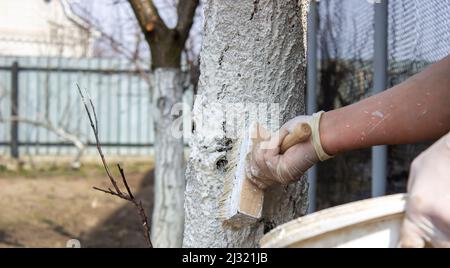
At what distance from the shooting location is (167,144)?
14.9ft

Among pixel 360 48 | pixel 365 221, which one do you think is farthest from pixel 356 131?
pixel 360 48

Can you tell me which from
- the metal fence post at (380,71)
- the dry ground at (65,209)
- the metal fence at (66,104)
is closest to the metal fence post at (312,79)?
the metal fence post at (380,71)

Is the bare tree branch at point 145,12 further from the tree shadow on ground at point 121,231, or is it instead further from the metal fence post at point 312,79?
the tree shadow on ground at point 121,231

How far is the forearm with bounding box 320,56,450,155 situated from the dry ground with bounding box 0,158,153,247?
4842mm

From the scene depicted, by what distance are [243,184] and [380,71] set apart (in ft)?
6.00

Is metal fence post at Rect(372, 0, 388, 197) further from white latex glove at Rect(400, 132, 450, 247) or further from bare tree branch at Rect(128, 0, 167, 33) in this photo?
white latex glove at Rect(400, 132, 450, 247)

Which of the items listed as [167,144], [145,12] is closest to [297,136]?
[145,12]

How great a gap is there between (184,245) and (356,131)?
0.60 meters

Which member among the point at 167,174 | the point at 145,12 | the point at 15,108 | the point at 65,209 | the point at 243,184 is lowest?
the point at 65,209

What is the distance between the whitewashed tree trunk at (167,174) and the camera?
14.6 ft

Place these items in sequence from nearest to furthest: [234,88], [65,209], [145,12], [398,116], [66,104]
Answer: [398,116] < [234,88] < [145,12] < [65,209] < [66,104]

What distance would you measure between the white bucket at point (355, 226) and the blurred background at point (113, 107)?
163 centimetres

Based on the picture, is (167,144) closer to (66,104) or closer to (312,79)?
(312,79)

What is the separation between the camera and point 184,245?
1.87m
